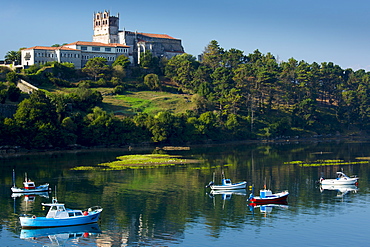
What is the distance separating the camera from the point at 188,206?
75875 mm

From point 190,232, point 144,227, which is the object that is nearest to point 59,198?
point 144,227

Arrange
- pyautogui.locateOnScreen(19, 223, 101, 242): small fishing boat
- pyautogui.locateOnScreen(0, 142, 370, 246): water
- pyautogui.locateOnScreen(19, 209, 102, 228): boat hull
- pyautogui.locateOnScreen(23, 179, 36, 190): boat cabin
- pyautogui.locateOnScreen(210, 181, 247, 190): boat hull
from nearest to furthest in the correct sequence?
1. pyautogui.locateOnScreen(0, 142, 370, 246): water
2. pyautogui.locateOnScreen(19, 223, 101, 242): small fishing boat
3. pyautogui.locateOnScreen(19, 209, 102, 228): boat hull
4. pyautogui.locateOnScreen(23, 179, 36, 190): boat cabin
5. pyautogui.locateOnScreen(210, 181, 247, 190): boat hull

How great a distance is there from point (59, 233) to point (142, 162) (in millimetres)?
59870

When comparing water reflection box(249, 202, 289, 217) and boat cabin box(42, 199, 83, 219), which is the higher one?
boat cabin box(42, 199, 83, 219)

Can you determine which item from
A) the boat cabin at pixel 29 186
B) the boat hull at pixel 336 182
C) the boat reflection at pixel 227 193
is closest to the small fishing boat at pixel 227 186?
the boat reflection at pixel 227 193

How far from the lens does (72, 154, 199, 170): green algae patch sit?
115088 mm

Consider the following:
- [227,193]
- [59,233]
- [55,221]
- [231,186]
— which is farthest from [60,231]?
[231,186]

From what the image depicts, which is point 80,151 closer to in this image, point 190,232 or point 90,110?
point 90,110

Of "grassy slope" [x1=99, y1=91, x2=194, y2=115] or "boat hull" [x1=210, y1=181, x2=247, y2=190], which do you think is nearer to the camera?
"boat hull" [x1=210, y1=181, x2=247, y2=190]

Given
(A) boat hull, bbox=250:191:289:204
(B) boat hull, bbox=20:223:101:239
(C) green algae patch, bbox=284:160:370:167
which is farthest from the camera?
(C) green algae patch, bbox=284:160:370:167

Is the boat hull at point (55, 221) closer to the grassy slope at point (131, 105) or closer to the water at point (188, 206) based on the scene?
the water at point (188, 206)

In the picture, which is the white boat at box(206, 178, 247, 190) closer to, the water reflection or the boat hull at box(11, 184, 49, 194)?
the water reflection

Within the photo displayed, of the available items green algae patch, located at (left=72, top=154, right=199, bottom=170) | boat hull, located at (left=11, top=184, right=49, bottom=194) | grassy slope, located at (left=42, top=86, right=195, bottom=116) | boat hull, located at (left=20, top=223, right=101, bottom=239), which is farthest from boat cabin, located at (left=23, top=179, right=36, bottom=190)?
grassy slope, located at (left=42, top=86, right=195, bottom=116)

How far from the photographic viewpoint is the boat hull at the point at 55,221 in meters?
64.0
